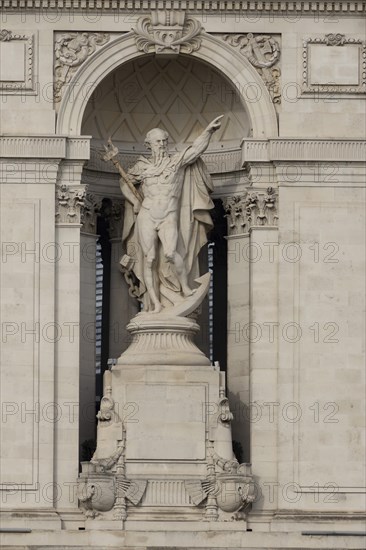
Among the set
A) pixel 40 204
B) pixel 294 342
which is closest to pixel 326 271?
pixel 294 342

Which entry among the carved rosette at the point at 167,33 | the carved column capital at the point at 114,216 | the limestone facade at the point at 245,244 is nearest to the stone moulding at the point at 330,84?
the limestone facade at the point at 245,244

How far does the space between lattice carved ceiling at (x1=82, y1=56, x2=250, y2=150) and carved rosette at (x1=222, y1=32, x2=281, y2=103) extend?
2.89 feet

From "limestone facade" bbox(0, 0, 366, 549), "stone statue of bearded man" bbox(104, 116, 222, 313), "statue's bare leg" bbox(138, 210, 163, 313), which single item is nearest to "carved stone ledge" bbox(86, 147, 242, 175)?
"limestone facade" bbox(0, 0, 366, 549)

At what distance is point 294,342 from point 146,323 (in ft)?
8.76

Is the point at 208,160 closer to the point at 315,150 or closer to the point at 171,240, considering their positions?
the point at 171,240

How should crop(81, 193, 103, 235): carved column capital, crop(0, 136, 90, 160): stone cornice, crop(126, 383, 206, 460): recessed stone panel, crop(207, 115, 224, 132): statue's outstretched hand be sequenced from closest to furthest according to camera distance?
crop(126, 383, 206, 460): recessed stone panel < crop(0, 136, 90, 160): stone cornice < crop(207, 115, 224, 132): statue's outstretched hand < crop(81, 193, 103, 235): carved column capital

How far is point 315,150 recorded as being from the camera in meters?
58.7

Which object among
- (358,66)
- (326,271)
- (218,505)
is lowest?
(218,505)

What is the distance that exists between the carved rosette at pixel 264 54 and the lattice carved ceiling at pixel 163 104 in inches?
34.7

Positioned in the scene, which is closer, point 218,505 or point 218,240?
point 218,505

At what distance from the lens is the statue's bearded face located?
194ft

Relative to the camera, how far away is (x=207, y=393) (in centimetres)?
5788

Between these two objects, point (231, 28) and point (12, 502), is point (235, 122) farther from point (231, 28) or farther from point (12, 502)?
point (12, 502)

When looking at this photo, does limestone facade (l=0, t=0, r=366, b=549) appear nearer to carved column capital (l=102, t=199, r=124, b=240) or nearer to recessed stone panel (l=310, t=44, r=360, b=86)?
recessed stone panel (l=310, t=44, r=360, b=86)
